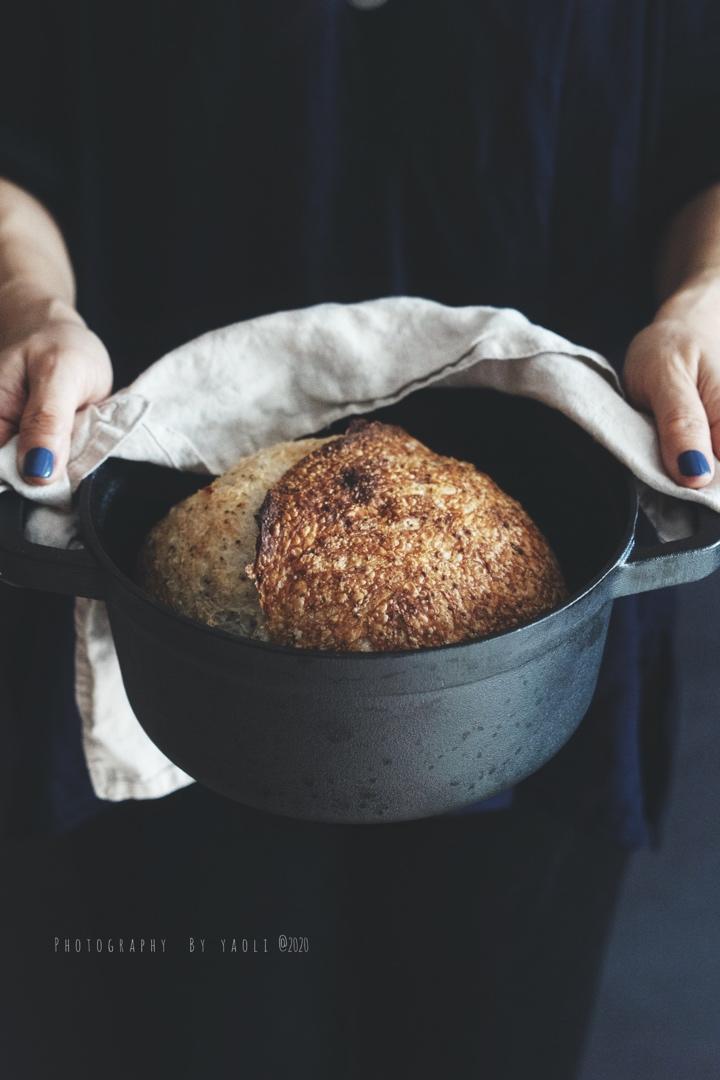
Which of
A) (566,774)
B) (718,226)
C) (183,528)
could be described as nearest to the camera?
(183,528)

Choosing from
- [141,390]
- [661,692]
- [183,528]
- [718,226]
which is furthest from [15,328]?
[661,692]

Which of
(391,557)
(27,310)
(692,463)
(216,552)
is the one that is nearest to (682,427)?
(692,463)

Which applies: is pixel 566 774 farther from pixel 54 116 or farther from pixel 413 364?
pixel 54 116

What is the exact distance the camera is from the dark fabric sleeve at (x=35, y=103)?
39.8 inches

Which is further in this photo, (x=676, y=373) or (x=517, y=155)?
(x=517, y=155)

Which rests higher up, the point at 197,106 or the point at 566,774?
the point at 197,106

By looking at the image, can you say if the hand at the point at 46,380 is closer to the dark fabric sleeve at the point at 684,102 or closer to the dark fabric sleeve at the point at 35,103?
the dark fabric sleeve at the point at 35,103

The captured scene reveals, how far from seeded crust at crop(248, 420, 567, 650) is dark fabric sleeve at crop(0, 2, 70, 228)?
0.56 meters

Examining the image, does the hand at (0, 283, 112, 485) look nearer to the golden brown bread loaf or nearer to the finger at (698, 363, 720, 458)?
the golden brown bread loaf

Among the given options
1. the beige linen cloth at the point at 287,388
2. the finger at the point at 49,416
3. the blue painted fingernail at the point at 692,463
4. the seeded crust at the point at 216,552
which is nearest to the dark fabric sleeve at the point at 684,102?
the beige linen cloth at the point at 287,388

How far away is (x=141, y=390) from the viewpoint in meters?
0.85

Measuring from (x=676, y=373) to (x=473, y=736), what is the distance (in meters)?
0.37

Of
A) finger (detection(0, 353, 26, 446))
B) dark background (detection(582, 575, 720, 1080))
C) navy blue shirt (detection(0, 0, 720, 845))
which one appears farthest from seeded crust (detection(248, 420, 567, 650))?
dark background (detection(582, 575, 720, 1080))

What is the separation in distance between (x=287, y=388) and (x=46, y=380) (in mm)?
219
